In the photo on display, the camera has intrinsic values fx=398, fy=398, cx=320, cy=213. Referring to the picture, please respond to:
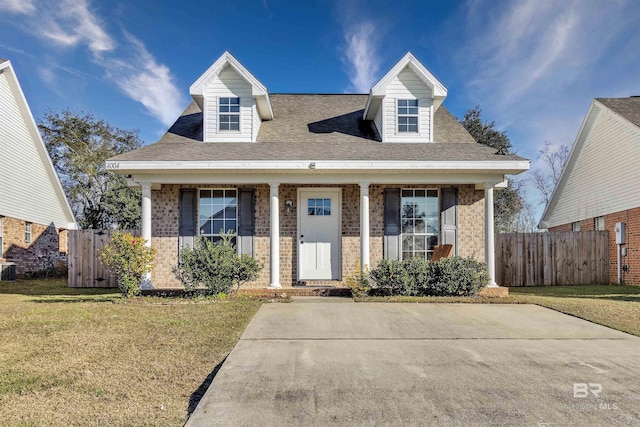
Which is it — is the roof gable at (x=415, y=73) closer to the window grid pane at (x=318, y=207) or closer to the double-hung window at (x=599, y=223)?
the window grid pane at (x=318, y=207)

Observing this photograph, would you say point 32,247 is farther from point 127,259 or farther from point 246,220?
point 246,220

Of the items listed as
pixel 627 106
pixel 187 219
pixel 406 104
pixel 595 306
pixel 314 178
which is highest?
pixel 627 106

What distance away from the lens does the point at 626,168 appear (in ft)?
41.8

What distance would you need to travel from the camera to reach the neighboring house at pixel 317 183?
357 inches

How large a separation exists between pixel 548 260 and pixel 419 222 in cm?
572

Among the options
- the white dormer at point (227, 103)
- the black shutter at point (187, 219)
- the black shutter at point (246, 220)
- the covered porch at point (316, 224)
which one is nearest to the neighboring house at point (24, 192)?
the covered porch at point (316, 224)

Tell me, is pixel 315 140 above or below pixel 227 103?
below

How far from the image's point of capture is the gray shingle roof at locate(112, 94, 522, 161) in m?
9.20

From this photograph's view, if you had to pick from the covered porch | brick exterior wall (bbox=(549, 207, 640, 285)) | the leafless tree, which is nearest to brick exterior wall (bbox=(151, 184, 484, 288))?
the covered porch

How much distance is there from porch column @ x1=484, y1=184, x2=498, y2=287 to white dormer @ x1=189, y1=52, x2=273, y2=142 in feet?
19.7

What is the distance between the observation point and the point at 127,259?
782 cm

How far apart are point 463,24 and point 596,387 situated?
12847mm

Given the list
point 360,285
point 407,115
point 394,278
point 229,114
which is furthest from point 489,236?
point 229,114

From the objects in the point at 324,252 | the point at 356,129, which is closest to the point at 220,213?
the point at 324,252
